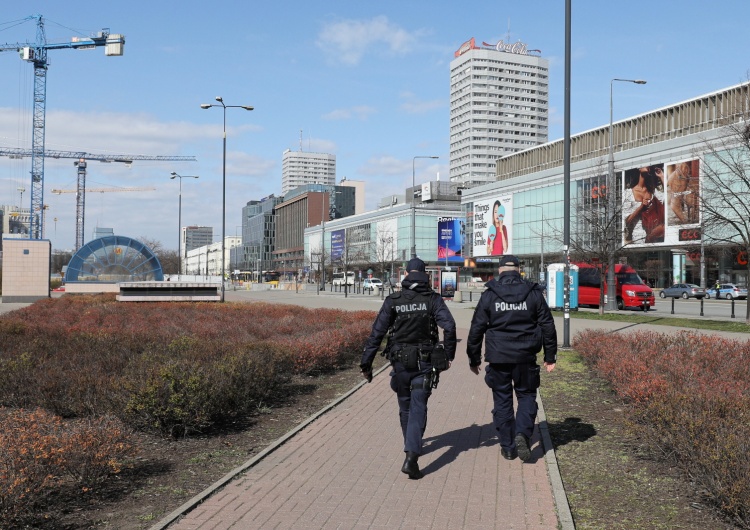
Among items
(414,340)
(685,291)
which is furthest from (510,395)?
(685,291)

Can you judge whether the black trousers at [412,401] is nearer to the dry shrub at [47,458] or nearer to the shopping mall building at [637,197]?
the dry shrub at [47,458]

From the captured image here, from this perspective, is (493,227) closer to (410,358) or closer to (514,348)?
(514,348)

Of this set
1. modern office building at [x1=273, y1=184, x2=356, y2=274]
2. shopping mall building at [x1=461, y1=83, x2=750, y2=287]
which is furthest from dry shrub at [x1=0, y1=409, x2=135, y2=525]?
modern office building at [x1=273, y1=184, x2=356, y2=274]

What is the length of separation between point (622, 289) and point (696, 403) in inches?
1221

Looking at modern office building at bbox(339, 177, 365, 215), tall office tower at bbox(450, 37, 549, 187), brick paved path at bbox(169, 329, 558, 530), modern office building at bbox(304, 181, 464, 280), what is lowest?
brick paved path at bbox(169, 329, 558, 530)

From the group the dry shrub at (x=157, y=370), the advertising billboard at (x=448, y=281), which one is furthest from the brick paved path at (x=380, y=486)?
the advertising billboard at (x=448, y=281)

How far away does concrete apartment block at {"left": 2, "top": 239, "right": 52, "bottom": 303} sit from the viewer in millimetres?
38781

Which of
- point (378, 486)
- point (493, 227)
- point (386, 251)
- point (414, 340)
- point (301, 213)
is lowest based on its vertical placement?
point (378, 486)

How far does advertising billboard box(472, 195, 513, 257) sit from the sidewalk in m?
80.4

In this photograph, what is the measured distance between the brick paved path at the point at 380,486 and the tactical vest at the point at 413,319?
1.12m

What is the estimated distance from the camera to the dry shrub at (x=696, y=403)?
4.58m

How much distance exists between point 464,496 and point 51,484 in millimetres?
2873

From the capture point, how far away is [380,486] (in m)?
5.54

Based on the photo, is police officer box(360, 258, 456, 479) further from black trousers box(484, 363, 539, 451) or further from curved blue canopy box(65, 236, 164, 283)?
curved blue canopy box(65, 236, 164, 283)
